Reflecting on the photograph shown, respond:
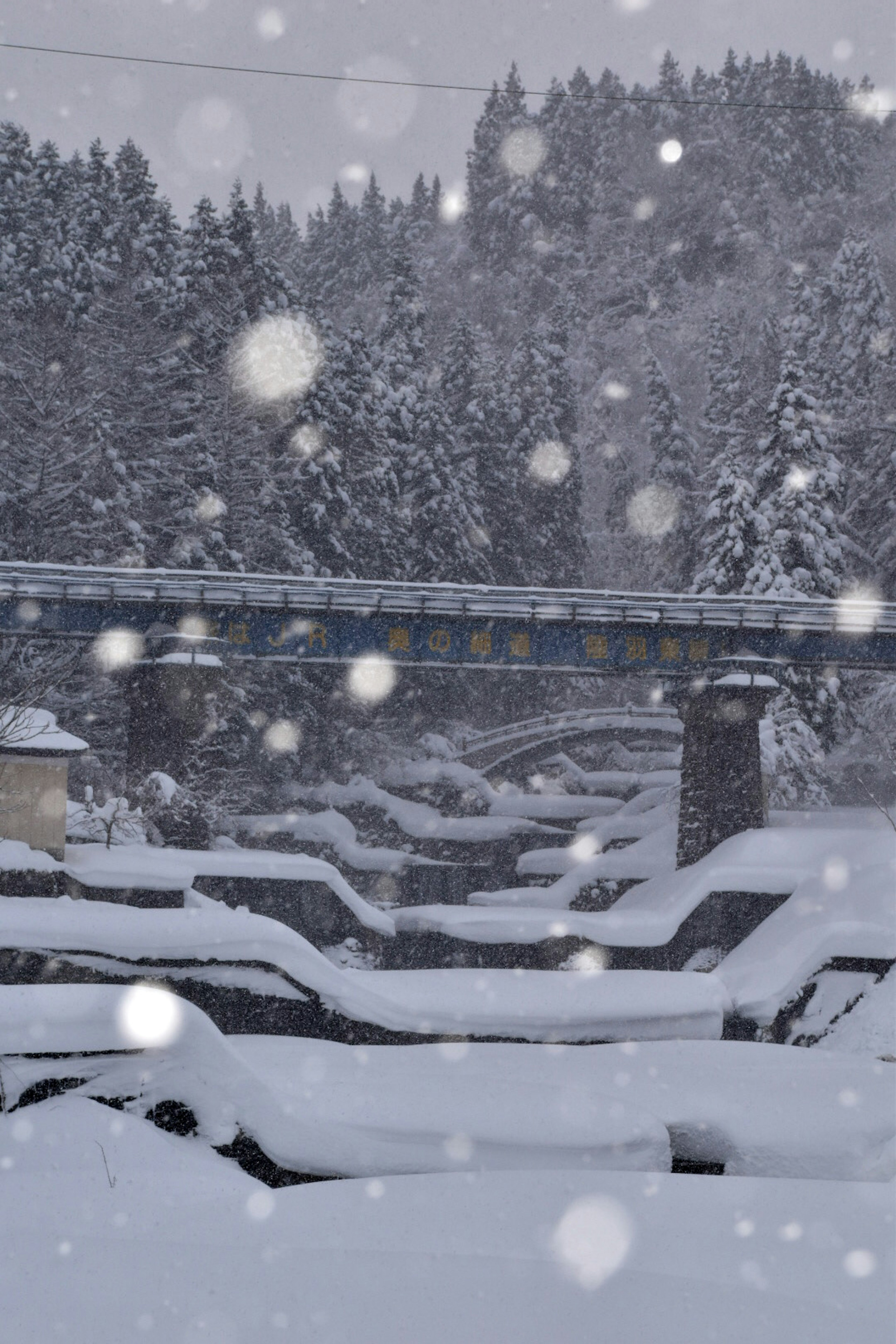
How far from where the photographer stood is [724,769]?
2700 centimetres

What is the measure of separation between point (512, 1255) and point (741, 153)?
378 feet

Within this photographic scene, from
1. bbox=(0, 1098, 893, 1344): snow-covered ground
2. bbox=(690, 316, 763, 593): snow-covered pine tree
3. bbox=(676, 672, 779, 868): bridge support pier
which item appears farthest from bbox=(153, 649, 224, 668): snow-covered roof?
bbox=(0, 1098, 893, 1344): snow-covered ground

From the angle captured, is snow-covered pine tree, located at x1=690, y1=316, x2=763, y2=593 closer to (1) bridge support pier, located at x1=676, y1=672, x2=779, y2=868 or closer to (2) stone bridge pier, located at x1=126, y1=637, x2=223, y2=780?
(1) bridge support pier, located at x1=676, y1=672, x2=779, y2=868

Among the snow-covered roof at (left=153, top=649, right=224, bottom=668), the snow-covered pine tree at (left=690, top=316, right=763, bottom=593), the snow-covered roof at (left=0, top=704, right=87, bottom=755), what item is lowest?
the snow-covered roof at (left=0, top=704, right=87, bottom=755)

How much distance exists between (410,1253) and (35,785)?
15.1 meters

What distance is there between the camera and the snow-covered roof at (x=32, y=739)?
1770 centimetres

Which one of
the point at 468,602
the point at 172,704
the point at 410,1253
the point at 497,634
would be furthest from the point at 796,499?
the point at 410,1253

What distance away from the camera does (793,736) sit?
1225 inches

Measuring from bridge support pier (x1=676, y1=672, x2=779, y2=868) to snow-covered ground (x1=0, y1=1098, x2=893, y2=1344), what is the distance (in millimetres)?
21567

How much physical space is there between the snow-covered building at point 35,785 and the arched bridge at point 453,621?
27.4ft

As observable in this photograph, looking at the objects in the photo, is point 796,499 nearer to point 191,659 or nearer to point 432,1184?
point 191,659

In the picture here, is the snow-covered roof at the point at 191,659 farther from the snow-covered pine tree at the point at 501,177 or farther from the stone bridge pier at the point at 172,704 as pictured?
the snow-covered pine tree at the point at 501,177

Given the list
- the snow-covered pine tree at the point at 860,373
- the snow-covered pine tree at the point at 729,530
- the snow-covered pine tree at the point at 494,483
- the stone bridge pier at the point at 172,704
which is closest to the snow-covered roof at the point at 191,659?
the stone bridge pier at the point at 172,704

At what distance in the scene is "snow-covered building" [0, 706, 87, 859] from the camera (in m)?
17.9
